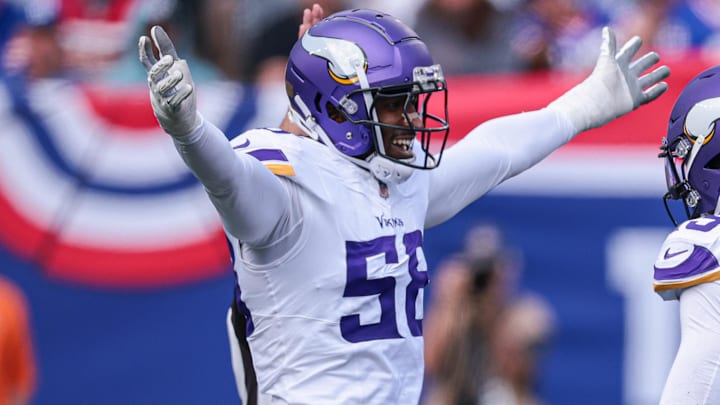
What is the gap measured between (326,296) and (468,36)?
12.8 ft

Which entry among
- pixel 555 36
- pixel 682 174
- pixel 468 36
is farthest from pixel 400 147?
pixel 555 36

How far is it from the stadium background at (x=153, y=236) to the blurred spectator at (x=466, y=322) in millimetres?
151

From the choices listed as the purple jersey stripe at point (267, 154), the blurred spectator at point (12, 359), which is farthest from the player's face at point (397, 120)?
the blurred spectator at point (12, 359)

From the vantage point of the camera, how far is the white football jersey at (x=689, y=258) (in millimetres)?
2875

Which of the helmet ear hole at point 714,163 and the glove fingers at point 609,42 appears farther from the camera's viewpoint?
the glove fingers at point 609,42

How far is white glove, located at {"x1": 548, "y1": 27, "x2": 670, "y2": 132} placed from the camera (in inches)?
A: 149

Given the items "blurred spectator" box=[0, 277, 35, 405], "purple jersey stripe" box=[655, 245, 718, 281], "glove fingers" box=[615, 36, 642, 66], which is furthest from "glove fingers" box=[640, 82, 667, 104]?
"blurred spectator" box=[0, 277, 35, 405]

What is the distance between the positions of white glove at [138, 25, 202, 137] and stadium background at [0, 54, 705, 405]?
9.99 ft

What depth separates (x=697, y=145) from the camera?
10.0ft

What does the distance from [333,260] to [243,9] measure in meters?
4.73

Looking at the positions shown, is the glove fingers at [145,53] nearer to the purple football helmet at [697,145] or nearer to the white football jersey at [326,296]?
the white football jersey at [326,296]

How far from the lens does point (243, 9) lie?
7695mm

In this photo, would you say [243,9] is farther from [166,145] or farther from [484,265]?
[484,265]

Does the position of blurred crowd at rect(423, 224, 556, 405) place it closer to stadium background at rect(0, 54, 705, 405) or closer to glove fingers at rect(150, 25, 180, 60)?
stadium background at rect(0, 54, 705, 405)
